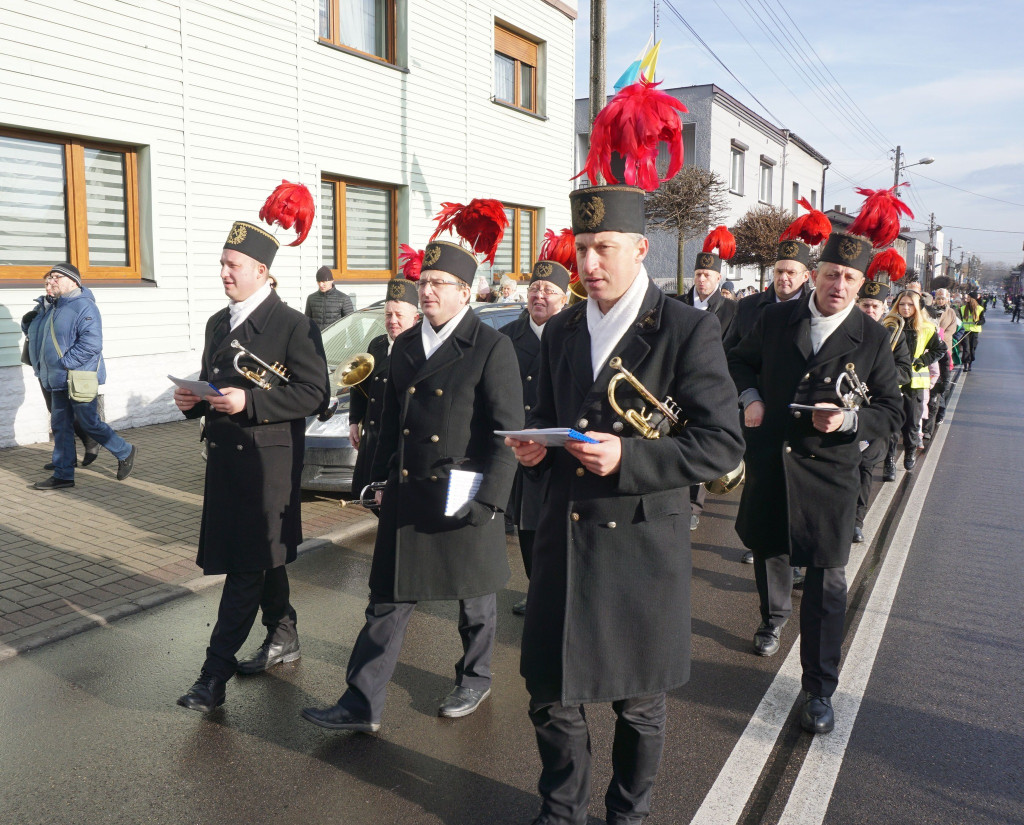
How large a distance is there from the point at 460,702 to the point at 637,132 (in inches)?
102

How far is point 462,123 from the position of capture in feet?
53.2

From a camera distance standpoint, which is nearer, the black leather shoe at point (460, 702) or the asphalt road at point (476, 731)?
the asphalt road at point (476, 731)

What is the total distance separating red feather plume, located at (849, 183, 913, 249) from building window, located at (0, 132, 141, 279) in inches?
341

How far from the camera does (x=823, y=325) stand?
4.30 m

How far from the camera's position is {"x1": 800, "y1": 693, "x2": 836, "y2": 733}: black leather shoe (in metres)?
3.87

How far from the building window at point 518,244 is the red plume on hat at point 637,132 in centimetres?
1508

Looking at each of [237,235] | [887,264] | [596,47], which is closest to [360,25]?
[596,47]

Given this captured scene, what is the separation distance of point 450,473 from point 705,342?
4.31 ft

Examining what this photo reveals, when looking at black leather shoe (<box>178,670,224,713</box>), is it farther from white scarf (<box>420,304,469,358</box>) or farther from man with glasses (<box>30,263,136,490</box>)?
man with glasses (<box>30,263,136,490</box>)

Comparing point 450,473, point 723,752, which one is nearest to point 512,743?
point 723,752

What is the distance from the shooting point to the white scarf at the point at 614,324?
9.12ft

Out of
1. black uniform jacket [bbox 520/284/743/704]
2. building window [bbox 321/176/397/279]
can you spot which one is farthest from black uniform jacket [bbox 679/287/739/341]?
building window [bbox 321/176/397/279]

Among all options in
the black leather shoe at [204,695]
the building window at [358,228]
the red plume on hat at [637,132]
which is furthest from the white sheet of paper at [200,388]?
the building window at [358,228]

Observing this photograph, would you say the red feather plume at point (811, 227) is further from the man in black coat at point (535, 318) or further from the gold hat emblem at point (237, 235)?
the gold hat emblem at point (237, 235)
